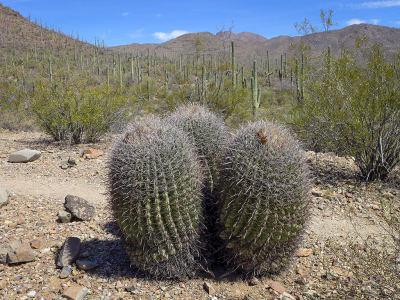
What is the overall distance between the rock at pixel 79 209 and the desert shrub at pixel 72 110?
14.6 ft

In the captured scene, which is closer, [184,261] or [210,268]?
[184,261]

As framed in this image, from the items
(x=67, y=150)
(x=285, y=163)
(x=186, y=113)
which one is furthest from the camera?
(x=67, y=150)

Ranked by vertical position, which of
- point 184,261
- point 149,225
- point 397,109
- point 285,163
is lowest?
point 184,261

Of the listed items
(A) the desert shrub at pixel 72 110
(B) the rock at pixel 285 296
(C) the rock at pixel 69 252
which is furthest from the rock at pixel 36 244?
(A) the desert shrub at pixel 72 110

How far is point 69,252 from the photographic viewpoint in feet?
12.4

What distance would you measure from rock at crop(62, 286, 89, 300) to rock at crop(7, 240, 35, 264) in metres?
0.85

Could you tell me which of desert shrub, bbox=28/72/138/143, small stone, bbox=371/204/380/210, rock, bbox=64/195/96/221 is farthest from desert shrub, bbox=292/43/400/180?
desert shrub, bbox=28/72/138/143

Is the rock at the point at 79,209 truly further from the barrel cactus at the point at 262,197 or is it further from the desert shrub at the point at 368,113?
the desert shrub at the point at 368,113

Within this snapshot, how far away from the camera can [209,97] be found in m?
9.36

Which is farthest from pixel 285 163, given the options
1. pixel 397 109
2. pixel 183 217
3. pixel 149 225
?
pixel 397 109

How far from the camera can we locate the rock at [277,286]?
3.33 m

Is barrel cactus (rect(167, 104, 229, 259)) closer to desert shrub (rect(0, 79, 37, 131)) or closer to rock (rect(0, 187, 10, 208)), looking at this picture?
rock (rect(0, 187, 10, 208))

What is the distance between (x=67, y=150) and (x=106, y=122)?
59.5 inches

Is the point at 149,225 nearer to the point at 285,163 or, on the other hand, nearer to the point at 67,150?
the point at 285,163
